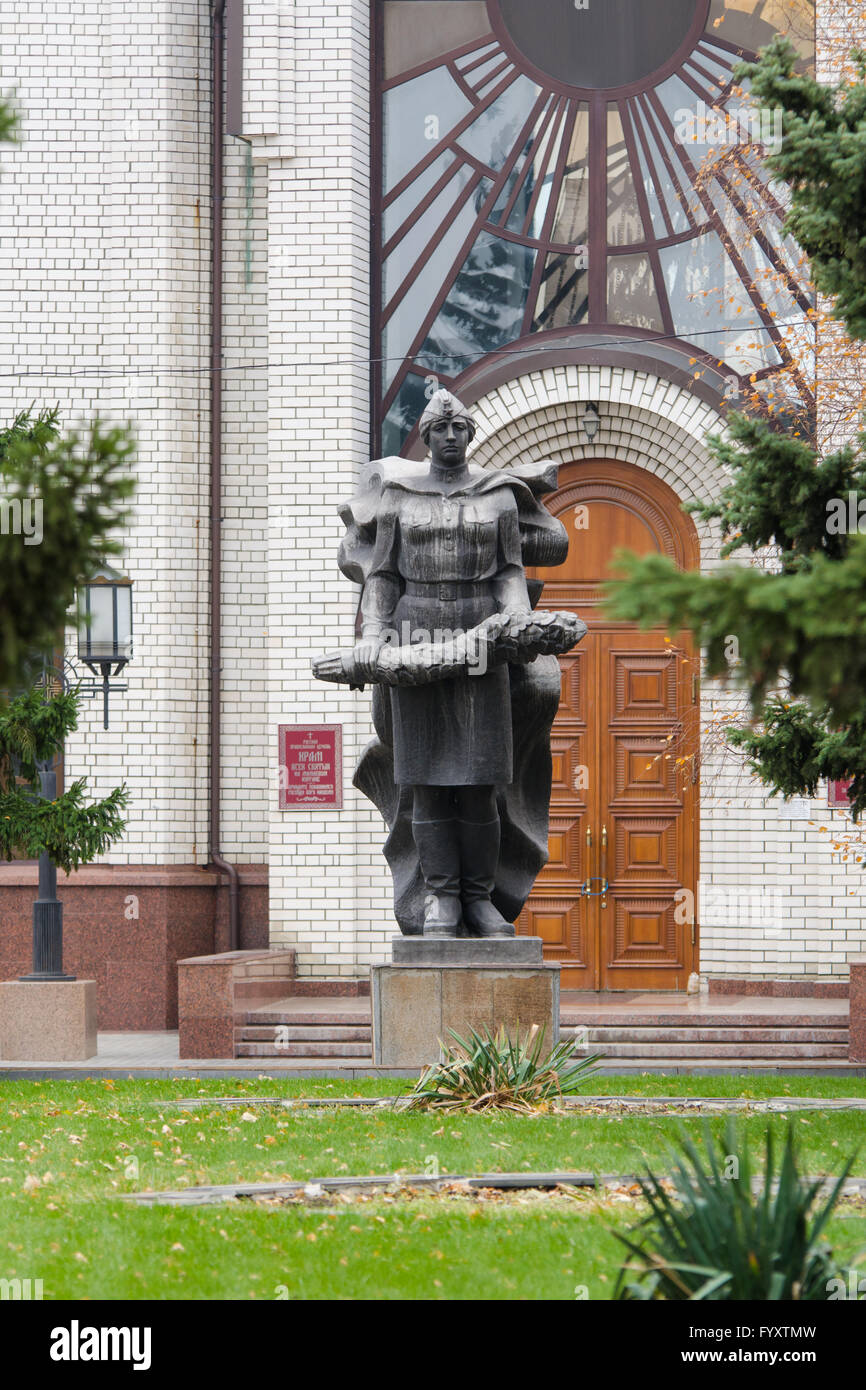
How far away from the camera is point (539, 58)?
17.5 meters

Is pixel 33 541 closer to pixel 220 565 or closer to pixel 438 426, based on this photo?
pixel 438 426

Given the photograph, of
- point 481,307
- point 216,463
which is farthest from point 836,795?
point 216,463

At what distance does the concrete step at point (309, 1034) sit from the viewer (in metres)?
14.3

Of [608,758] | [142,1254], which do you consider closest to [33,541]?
[142,1254]

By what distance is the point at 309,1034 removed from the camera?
47.2ft

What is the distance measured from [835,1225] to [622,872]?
1137 centimetres

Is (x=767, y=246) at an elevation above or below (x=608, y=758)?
above

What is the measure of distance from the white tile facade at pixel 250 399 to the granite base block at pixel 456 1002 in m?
6.37

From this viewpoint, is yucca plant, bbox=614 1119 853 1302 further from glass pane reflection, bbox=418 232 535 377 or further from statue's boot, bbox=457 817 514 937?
glass pane reflection, bbox=418 232 535 377

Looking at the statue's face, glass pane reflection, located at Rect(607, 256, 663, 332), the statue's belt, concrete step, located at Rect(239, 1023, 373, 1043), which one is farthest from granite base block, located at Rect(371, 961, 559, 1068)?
glass pane reflection, located at Rect(607, 256, 663, 332)

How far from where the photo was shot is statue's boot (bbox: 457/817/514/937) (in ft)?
34.8

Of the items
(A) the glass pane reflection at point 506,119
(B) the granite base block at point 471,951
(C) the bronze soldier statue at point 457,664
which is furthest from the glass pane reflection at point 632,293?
(B) the granite base block at point 471,951

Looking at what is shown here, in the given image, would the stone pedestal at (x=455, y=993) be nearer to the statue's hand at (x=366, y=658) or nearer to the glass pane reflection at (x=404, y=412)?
the statue's hand at (x=366, y=658)

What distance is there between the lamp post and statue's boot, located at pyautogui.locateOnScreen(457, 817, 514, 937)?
149 inches
